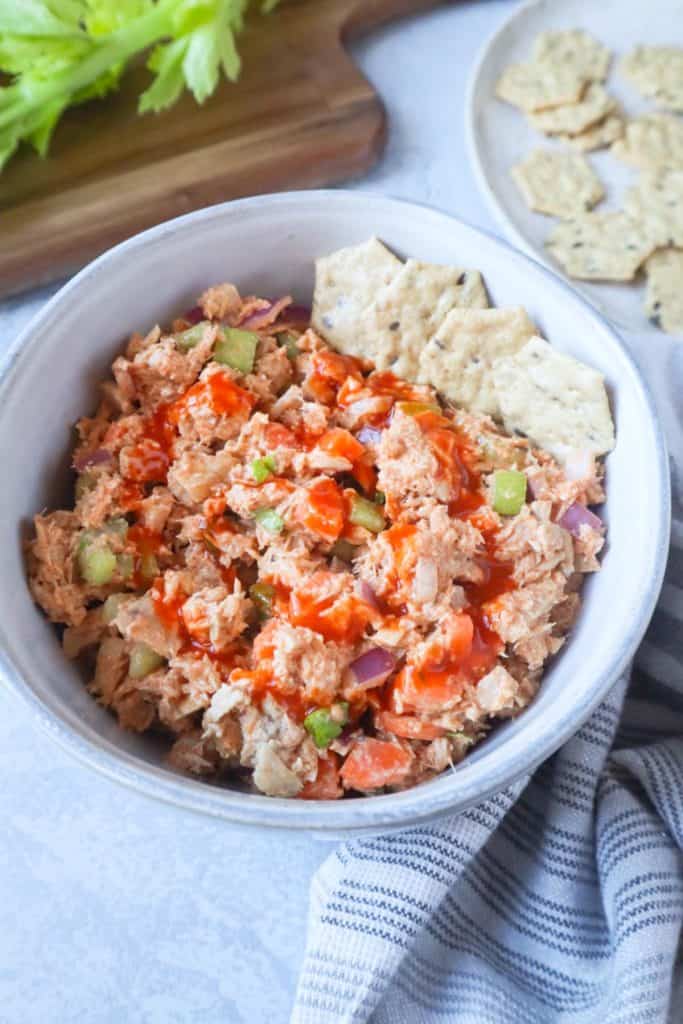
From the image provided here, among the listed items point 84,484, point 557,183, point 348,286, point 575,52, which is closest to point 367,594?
point 84,484

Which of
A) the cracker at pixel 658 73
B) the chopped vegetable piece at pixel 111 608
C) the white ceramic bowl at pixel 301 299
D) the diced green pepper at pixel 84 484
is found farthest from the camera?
the cracker at pixel 658 73

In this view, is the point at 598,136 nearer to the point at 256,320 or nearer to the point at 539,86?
the point at 539,86

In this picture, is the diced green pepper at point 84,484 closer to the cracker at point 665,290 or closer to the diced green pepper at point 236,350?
the diced green pepper at point 236,350

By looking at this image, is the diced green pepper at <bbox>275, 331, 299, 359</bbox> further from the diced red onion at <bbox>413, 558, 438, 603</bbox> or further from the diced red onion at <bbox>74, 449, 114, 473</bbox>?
the diced red onion at <bbox>413, 558, 438, 603</bbox>

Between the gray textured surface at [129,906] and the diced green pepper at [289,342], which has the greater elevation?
the diced green pepper at [289,342]

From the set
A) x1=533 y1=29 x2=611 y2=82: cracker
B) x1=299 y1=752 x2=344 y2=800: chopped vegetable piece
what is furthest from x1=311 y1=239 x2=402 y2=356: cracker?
x1=533 y1=29 x2=611 y2=82: cracker

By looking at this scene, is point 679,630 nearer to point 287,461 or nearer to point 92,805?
point 287,461

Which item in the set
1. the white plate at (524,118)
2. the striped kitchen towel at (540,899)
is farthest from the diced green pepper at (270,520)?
the white plate at (524,118)
